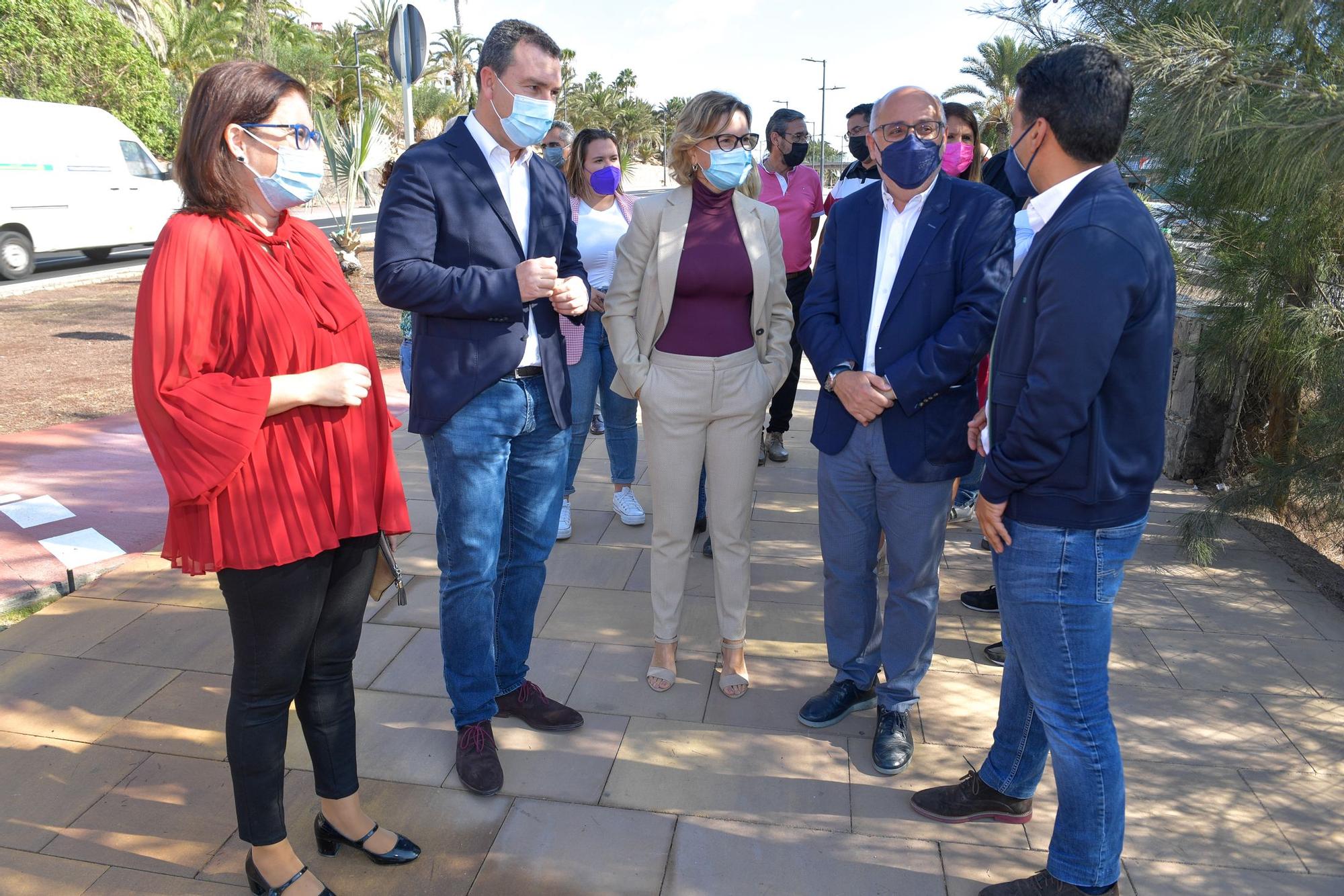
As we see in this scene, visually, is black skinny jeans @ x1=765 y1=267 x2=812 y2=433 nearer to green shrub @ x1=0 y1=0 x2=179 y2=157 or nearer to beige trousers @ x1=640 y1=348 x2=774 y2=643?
beige trousers @ x1=640 y1=348 x2=774 y2=643

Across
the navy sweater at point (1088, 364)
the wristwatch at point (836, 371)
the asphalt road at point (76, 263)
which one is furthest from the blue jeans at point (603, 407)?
the asphalt road at point (76, 263)

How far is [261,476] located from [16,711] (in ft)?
6.03

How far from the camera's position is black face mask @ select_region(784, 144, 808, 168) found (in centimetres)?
523

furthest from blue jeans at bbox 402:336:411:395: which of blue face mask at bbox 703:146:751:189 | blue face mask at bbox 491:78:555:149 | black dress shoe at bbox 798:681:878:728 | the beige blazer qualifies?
black dress shoe at bbox 798:681:878:728

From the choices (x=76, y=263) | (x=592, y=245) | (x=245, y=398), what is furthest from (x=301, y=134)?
(x=76, y=263)

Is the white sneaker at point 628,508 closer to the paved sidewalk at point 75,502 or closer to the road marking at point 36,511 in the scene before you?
the paved sidewalk at point 75,502

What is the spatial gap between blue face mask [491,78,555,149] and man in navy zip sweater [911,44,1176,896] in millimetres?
1312

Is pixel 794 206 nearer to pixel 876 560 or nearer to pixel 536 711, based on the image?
pixel 876 560

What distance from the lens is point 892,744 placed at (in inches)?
116

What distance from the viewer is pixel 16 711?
3.15 metres

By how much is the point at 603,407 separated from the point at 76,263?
594 inches

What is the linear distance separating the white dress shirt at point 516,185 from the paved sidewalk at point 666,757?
1300 millimetres

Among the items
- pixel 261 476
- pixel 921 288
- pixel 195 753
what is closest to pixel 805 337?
pixel 921 288

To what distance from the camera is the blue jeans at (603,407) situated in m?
4.64
